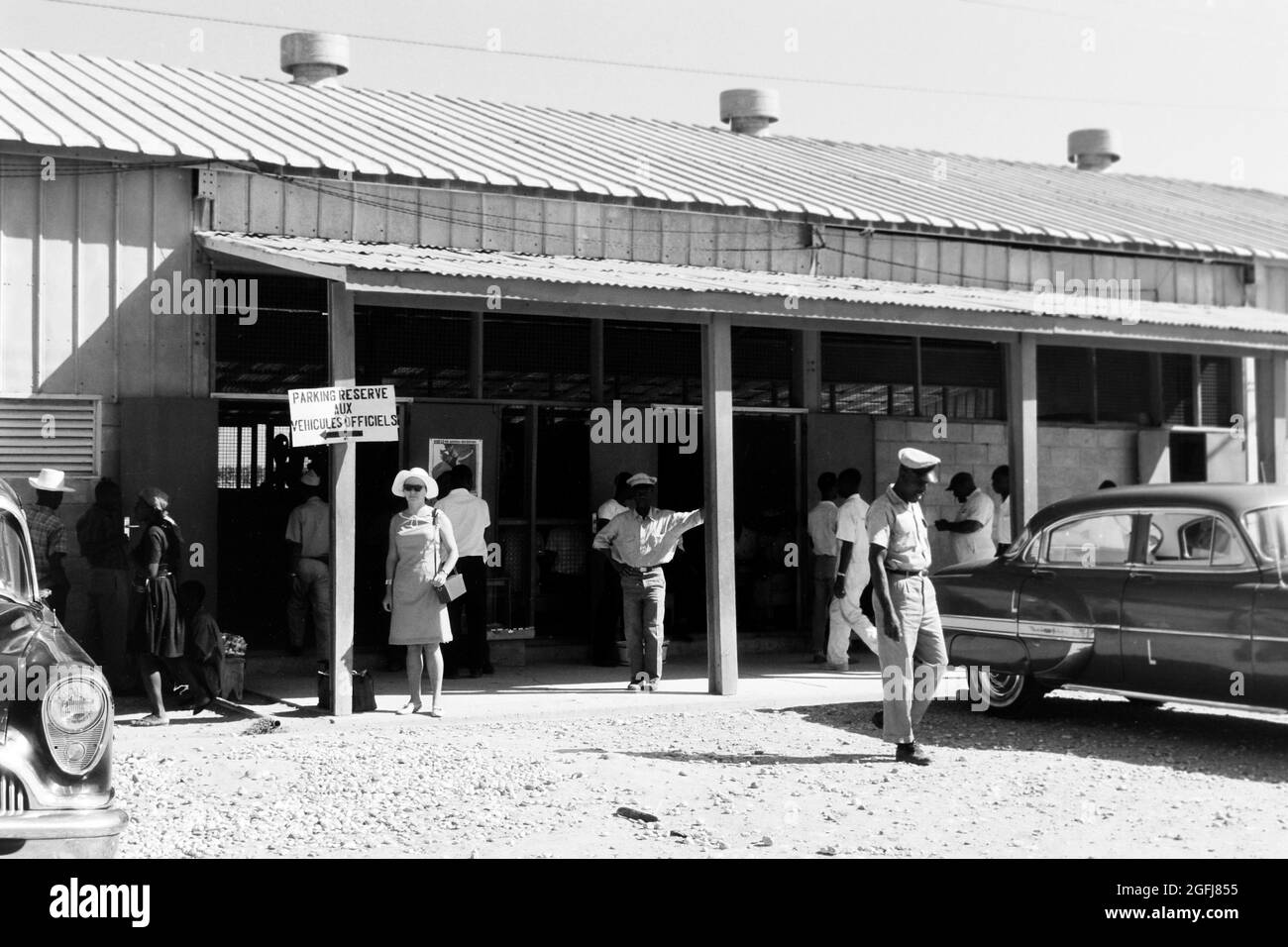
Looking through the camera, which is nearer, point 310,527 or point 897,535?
point 897,535

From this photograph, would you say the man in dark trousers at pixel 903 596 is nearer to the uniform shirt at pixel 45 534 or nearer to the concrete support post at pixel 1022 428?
the concrete support post at pixel 1022 428

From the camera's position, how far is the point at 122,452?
1158 centimetres

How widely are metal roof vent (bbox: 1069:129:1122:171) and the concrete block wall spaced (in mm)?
7631

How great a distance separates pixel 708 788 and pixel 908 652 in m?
1.48

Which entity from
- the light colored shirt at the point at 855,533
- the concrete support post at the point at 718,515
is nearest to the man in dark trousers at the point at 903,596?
the concrete support post at the point at 718,515

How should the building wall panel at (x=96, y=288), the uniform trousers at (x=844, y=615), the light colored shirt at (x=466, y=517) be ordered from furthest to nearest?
the uniform trousers at (x=844, y=615) < the light colored shirt at (x=466, y=517) < the building wall panel at (x=96, y=288)

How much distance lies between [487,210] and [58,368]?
3.88m

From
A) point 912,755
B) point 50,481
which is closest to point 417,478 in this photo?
point 50,481

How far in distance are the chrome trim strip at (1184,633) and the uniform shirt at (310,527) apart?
20.2 feet

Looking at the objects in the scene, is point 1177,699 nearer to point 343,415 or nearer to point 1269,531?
point 1269,531

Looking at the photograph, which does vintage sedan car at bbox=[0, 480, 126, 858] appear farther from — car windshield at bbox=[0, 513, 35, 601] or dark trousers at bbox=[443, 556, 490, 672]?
dark trousers at bbox=[443, 556, 490, 672]

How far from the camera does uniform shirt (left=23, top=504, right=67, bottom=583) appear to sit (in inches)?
415

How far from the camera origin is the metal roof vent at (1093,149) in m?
23.4

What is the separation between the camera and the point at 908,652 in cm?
891
